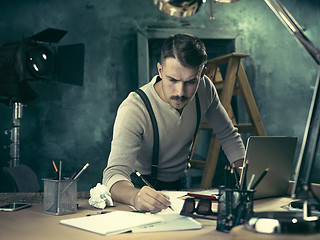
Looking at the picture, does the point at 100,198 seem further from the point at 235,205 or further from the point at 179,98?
the point at 179,98

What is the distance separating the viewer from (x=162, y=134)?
2008 mm

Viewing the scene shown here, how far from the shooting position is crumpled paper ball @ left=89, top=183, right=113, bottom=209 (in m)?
1.36

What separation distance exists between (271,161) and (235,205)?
0.53m

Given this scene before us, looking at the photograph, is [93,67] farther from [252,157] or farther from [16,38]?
[252,157]

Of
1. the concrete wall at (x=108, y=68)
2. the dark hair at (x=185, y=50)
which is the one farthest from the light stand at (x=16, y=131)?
the dark hair at (x=185, y=50)

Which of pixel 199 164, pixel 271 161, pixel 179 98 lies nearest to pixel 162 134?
pixel 179 98

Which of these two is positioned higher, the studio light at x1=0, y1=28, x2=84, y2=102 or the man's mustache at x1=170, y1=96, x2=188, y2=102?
the studio light at x1=0, y1=28, x2=84, y2=102

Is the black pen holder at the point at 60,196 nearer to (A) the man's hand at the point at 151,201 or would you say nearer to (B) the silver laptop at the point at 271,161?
(A) the man's hand at the point at 151,201

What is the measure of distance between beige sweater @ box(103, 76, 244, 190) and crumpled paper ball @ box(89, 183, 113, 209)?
0.17 meters

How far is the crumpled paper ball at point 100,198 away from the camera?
1.36 meters

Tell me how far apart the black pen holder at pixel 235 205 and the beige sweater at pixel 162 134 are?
645mm

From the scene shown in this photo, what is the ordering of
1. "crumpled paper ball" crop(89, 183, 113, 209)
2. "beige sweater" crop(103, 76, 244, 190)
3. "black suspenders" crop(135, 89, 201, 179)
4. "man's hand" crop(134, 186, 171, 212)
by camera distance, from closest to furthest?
1. "man's hand" crop(134, 186, 171, 212)
2. "crumpled paper ball" crop(89, 183, 113, 209)
3. "beige sweater" crop(103, 76, 244, 190)
4. "black suspenders" crop(135, 89, 201, 179)

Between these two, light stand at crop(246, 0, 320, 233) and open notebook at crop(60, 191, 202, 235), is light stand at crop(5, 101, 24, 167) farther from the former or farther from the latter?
light stand at crop(246, 0, 320, 233)

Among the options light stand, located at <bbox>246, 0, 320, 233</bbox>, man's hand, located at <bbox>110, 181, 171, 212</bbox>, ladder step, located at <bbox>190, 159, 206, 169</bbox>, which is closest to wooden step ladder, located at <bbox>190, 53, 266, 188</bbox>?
ladder step, located at <bbox>190, 159, 206, 169</bbox>
